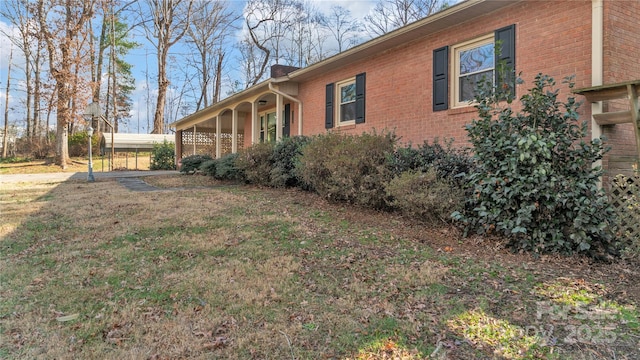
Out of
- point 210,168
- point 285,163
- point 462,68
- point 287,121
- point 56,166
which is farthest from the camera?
point 56,166

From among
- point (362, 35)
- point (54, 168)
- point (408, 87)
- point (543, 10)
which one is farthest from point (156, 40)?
point (543, 10)

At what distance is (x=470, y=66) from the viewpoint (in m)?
6.89

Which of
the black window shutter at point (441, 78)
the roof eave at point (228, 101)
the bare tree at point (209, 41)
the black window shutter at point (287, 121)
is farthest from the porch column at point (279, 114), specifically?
the bare tree at point (209, 41)

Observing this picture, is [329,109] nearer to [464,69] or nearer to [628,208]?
[464,69]

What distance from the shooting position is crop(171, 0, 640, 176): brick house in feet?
16.8

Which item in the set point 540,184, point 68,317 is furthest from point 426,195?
point 68,317

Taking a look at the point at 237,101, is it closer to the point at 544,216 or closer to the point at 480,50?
the point at 480,50

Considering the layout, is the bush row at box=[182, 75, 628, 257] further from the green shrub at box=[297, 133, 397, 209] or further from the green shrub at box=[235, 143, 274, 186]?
the green shrub at box=[235, 143, 274, 186]

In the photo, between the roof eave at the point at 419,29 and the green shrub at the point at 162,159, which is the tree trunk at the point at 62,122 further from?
the roof eave at the point at 419,29

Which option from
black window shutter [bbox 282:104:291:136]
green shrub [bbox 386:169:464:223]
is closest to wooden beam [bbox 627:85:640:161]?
green shrub [bbox 386:169:464:223]

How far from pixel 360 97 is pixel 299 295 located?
6899 millimetres

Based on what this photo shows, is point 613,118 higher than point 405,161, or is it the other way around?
point 613,118

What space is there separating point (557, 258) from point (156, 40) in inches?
1126

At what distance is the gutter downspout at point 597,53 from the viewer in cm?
503
